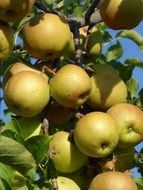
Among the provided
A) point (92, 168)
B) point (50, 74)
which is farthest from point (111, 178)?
point (50, 74)

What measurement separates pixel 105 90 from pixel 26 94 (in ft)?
1.09

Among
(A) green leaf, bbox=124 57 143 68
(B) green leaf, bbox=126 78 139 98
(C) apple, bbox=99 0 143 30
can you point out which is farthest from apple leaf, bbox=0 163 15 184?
(A) green leaf, bbox=124 57 143 68

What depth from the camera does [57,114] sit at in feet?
7.55

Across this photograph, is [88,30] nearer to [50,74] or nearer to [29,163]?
[50,74]

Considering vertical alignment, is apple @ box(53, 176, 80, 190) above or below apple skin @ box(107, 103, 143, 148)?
below

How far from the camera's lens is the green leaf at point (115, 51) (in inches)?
147

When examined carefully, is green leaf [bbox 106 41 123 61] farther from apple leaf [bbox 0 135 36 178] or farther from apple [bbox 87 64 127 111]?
apple leaf [bbox 0 135 36 178]

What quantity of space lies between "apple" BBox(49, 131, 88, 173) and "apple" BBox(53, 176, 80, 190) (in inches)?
2.1

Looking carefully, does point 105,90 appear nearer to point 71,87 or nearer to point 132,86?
point 71,87

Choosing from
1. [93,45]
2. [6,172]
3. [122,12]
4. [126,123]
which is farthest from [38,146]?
[93,45]

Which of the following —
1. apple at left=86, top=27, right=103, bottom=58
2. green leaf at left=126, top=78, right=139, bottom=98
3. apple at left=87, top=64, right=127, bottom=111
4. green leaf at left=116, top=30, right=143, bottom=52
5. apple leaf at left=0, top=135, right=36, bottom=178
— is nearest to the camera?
apple leaf at left=0, top=135, right=36, bottom=178

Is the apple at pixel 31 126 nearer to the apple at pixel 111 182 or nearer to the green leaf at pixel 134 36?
the apple at pixel 111 182

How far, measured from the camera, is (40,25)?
7.54 ft

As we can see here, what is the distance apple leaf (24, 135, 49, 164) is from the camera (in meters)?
2.06
